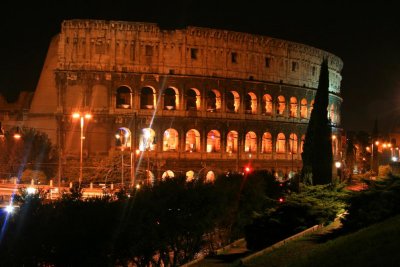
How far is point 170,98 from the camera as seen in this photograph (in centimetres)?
4581

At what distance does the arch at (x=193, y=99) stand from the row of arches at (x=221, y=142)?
1.90 m

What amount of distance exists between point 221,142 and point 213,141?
1.01 metres

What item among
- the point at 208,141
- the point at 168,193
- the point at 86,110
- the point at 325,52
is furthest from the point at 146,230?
the point at 325,52

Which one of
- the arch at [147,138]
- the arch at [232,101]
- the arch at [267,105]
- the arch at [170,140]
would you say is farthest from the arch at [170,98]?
the arch at [267,105]

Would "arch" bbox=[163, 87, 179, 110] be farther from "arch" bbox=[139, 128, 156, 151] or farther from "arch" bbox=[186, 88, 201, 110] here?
"arch" bbox=[139, 128, 156, 151]

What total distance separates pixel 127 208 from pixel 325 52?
42.4 meters

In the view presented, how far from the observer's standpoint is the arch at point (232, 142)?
47388mm

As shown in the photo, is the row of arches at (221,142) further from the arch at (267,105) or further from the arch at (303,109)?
the arch at (303,109)

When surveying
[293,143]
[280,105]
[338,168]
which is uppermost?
[280,105]

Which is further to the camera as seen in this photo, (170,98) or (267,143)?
(267,143)

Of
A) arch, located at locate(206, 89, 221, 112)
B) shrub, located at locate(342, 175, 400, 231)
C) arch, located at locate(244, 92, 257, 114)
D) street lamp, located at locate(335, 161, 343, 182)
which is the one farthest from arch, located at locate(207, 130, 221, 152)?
shrub, located at locate(342, 175, 400, 231)

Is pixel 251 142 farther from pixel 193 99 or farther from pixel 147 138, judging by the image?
pixel 147 138

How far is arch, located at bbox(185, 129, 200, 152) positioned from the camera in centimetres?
4566

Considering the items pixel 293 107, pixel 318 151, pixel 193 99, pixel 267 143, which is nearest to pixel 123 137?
pixel 193 99
